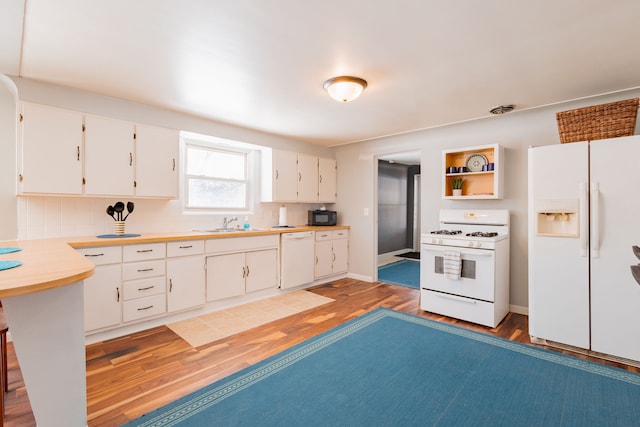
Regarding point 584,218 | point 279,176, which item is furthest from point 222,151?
point 584,218

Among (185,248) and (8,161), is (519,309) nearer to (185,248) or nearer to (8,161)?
(185,248)

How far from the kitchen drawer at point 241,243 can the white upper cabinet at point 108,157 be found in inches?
39.4

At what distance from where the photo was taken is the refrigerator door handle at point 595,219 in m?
2.46

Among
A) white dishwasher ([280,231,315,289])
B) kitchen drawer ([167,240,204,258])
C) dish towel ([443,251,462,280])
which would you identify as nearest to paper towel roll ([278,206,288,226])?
white dishwasher ([280,231,315,289])

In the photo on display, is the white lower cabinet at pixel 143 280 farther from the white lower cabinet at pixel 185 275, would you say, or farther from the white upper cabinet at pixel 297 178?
the white upper cabinet at pixel 297 178

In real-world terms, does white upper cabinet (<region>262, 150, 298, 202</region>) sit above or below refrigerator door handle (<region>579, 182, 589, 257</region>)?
above

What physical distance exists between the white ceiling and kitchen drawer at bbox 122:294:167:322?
2.03 meters

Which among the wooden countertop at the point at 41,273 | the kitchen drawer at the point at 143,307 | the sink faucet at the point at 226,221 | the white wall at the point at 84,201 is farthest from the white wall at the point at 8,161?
the sink faucet at the point at 226,221

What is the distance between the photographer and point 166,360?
244 centimetres

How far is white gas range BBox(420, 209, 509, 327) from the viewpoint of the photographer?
10.2 ft

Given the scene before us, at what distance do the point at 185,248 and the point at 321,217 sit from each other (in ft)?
7.85

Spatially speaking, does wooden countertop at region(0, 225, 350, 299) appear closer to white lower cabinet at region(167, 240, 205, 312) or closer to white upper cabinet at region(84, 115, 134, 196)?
white upper cabinet at region(84, 115, 134, 196)

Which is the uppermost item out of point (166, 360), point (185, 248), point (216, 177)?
point (216, 177)

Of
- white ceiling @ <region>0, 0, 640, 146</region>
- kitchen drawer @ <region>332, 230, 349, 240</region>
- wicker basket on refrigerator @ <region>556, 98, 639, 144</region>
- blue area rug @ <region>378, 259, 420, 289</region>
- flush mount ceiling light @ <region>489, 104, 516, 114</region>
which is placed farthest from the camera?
kitchen drawer @ <region>332, 230, 349, 240</region>
